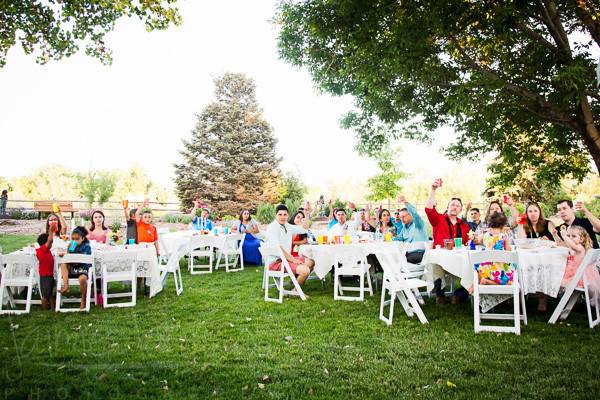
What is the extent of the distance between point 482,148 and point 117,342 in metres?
10.2

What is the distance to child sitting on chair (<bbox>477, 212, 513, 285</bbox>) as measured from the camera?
551 cm

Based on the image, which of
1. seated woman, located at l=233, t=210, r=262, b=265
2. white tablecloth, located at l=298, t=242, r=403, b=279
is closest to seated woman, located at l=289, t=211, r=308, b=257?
white tablecloth, located at l=298, t=242, r=403, b=279

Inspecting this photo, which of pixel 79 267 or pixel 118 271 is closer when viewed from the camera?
pixel 79 267

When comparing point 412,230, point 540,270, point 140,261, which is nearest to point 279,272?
point 140,261

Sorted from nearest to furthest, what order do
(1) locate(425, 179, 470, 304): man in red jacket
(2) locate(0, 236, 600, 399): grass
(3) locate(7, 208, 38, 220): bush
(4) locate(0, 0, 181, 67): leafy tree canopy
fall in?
(2) locate(0, 236, 600, 399): grass, (1) locate(425, 179, 470, 304): man in red jacket, (4) locate(0, 0, 181, 67): leafy tree canopy, (3) locate(7, 208, 38, 220): bush

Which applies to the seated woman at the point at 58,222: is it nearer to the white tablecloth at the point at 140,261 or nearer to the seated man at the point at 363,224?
the white tablecloth at the point at 140,261

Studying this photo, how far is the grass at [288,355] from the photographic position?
357 centimetres

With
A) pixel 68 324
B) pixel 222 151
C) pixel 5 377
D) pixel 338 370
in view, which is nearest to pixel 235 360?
pixel 338 370

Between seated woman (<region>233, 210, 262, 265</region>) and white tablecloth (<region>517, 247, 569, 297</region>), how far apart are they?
699 cm

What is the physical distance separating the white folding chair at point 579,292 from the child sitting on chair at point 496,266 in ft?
2.02

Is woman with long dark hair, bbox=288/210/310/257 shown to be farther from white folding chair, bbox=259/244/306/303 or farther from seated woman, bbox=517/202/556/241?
seated woman, bbox=517/202/556/241

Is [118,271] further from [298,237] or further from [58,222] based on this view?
[298,237]

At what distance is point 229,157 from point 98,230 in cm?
2130

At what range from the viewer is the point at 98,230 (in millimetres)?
8336
